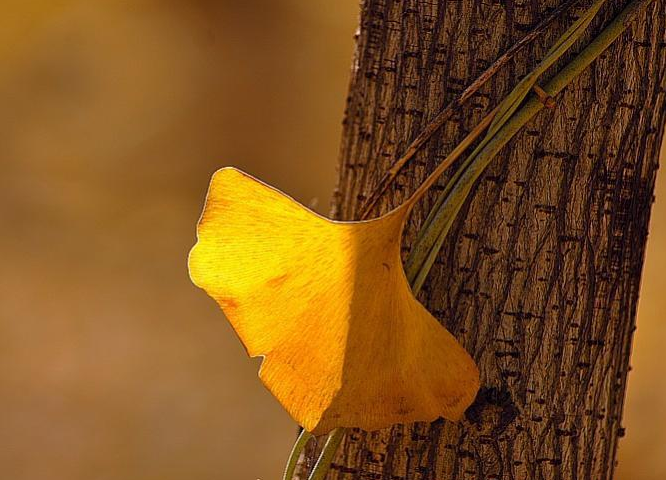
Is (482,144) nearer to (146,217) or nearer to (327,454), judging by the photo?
(327,454)

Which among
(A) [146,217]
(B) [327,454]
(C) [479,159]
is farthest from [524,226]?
(A) [146,217]

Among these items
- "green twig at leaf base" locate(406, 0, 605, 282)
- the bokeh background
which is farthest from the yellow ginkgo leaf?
the bokeh background

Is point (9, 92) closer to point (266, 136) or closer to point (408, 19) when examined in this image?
point (266, 136)

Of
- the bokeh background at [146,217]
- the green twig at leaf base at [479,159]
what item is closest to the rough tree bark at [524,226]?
the green twig at leaf base at [479,159]

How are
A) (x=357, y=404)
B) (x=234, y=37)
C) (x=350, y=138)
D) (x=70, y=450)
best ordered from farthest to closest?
(x=234, y=37), (x=70, y=450), (x=350, y=138), (x=357, y=404)

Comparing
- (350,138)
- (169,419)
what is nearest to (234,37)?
(169,419)

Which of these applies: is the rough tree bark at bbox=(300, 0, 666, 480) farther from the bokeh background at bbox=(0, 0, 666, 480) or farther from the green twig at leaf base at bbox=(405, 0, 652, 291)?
the bokeh background at bbox=(0, 0, 666, 480)
